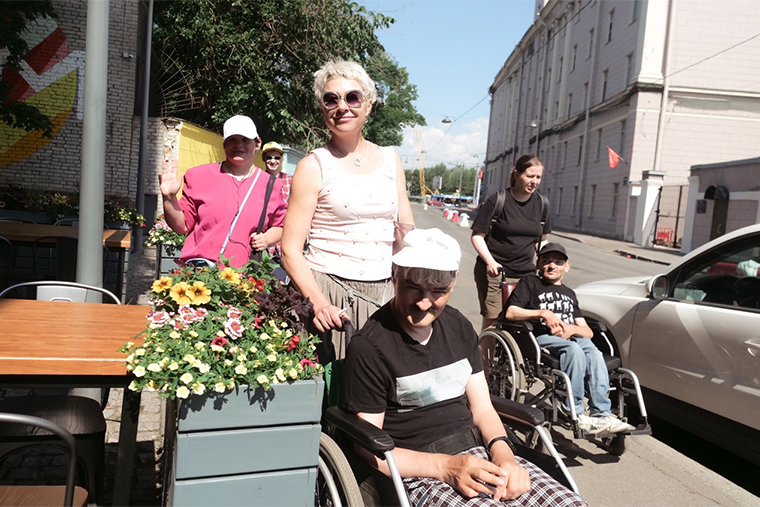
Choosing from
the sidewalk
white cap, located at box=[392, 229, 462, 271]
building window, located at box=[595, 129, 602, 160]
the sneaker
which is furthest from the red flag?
white cap, located at box=[392, 229, 462, 271]

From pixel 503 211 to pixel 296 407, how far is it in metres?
3.31

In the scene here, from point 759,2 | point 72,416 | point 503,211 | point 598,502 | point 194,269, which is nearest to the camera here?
point 194,269

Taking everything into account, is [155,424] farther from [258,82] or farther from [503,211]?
[258,82]

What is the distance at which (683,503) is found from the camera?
12.5 ft

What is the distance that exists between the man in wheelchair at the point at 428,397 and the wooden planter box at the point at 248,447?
29cm

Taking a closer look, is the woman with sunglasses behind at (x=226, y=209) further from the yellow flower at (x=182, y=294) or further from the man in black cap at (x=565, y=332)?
the man in black cap at (x=565, y=332)

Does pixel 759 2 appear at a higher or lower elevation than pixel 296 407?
higher

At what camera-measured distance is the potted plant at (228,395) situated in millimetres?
2076

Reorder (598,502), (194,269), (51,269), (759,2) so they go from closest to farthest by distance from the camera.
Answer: (194,269), (598,502), (51,269), (759,2)

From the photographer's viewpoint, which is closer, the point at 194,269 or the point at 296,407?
the point at 296,407

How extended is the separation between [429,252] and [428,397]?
58 cm

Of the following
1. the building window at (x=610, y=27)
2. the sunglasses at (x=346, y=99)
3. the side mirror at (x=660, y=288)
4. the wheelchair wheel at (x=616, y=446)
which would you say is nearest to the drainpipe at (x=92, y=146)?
the sunglasses at (x=346, y=99)

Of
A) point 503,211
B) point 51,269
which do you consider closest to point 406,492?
point 503,211

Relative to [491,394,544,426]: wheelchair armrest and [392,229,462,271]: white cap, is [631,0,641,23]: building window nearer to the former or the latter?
[491,394,544,426]: wheelchair armrest
